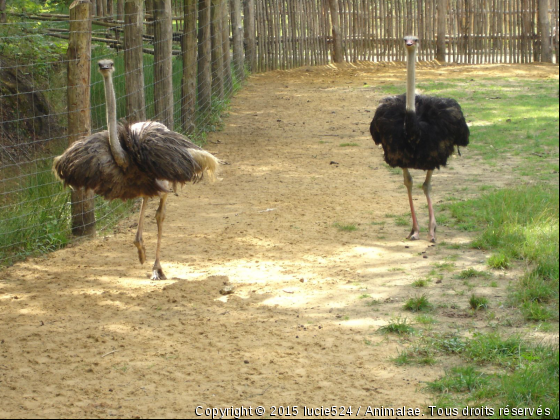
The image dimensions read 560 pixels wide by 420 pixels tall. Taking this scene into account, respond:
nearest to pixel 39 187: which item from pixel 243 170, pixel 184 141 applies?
pixel 184 141

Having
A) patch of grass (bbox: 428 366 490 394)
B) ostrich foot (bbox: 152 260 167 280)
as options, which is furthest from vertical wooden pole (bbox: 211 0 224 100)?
patch of grass (bbox: 428 366 490 394)

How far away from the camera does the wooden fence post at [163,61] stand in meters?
9.04

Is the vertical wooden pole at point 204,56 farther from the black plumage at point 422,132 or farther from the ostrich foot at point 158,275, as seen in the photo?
the ostrich foot at point 158,275

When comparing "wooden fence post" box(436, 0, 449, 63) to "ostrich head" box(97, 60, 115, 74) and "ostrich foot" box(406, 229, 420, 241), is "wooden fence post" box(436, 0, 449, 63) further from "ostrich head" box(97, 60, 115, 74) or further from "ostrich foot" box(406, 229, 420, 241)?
"ostrich head" box(97, 60, 115, 74)

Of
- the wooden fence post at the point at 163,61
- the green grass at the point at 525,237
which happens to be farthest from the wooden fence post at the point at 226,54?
the green grass at the point at 525,237

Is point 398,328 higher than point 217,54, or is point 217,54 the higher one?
point 217,54

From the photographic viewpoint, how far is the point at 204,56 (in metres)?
11.9

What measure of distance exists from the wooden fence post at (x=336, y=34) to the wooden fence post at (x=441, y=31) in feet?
9.07

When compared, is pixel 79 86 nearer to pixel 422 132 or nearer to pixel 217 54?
pixel 422 132

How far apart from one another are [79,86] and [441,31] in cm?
1466

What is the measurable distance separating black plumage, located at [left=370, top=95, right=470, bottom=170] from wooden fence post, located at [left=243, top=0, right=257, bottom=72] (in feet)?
38.0

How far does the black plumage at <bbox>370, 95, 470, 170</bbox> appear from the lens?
256 inches

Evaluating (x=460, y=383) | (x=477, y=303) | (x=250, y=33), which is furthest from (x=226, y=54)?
(x=460, y=383)

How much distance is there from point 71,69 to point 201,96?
17.3ft
